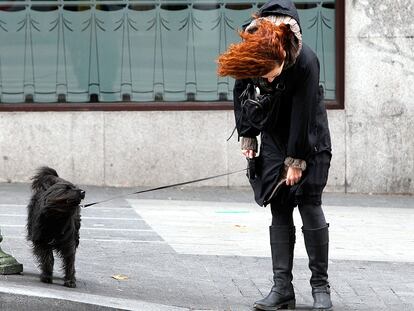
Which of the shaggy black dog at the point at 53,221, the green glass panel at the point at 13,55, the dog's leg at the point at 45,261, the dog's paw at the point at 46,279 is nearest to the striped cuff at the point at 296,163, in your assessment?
the shaggy black dog at the point at 53,221

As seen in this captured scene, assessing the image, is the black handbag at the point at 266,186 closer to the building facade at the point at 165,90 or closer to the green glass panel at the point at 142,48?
the building facade at the point at 165,90

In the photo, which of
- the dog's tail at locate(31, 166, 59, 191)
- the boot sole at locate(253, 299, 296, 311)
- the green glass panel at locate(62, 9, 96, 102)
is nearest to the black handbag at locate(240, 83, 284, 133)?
the boot sole at locate(253, 299, 296, 311)

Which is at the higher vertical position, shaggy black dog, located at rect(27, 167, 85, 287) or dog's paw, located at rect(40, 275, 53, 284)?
shaggy black dog, located at rect(27, 167, 85, 287)

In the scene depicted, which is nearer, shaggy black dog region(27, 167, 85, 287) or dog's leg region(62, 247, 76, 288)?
shaggy black dog region(27, 167, 85, 287)

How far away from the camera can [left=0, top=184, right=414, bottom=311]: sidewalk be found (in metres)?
6.69

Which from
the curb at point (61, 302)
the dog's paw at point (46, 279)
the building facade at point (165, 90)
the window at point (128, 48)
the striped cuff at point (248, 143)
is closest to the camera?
the curb at point (61, 302)

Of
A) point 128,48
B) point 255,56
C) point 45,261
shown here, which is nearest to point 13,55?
point 128,48

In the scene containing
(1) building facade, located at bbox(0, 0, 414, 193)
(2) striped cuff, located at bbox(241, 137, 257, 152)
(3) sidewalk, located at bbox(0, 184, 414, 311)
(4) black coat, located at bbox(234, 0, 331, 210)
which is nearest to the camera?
(4) black coat, located at bbox(234, 0, 331, 210)

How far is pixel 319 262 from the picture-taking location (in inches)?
253

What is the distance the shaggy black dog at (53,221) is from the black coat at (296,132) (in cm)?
111

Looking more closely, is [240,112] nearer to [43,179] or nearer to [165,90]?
[43,179]

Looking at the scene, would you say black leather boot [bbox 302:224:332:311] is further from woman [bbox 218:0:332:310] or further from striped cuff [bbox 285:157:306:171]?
striped cuff [bbox 285:157:306:171]

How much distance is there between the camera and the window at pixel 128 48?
12.4 meters

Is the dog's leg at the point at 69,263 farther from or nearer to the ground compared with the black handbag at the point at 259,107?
nearer to the ground
